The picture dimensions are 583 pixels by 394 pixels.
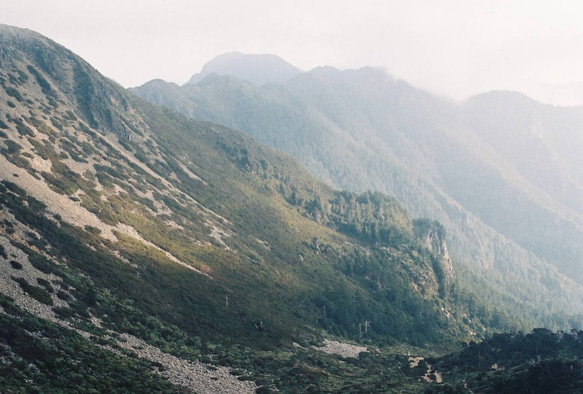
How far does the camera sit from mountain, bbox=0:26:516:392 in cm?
6375

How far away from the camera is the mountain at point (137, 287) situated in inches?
2510

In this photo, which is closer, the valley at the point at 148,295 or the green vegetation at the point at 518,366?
the valley at the point at 148,295

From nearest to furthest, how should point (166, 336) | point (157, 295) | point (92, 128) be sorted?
point (166, 336) < point (157, 295) < point (92, 128)

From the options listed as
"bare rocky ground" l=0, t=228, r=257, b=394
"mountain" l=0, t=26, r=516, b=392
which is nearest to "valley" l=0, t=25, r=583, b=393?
"bare rocky ground" l=0, t=228, r=257, b=394

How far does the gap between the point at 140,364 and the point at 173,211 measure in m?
105

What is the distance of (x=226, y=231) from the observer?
18325 centimetres

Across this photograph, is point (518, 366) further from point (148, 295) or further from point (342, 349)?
point (148, 295)

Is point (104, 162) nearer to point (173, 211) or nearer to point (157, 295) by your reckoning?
point (173, 211)

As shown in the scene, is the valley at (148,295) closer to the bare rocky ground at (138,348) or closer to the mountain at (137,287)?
the bare rocky ground at (138,348)

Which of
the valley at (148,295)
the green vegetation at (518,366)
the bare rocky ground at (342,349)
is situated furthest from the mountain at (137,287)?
the green vegetation at (518,366)

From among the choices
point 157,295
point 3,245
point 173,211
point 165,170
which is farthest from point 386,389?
point 165,170

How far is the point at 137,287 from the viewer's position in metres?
100

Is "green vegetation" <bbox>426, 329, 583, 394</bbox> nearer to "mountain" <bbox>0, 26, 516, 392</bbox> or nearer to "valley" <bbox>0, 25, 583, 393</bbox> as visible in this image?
"valley" <bbox>0, 25, 583, 393</bbox>

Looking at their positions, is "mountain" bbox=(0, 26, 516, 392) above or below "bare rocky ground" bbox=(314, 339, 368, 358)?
above
